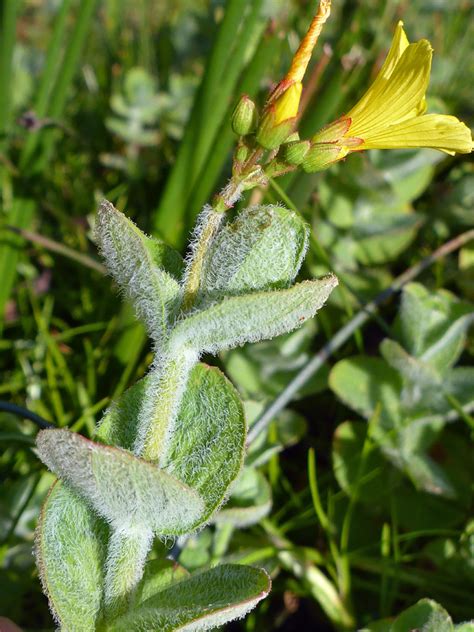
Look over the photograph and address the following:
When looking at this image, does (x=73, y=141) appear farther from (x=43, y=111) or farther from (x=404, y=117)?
(x=404, y=117)

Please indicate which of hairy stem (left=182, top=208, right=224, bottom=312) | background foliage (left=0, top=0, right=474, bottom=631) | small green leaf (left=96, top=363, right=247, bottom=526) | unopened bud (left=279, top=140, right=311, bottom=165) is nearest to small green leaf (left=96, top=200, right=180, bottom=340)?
hairy stem (left=182, top=208, right=224, bottom=312)

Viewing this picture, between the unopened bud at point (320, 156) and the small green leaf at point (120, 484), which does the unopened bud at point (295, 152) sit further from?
the small green leaf at point (120, 484)

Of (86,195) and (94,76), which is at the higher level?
(94,76)

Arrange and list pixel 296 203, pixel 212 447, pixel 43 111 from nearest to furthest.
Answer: pixel 212 447 → pixel 296 203 → pixel 43 111

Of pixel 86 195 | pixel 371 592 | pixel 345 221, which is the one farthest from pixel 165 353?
pixel 86 195

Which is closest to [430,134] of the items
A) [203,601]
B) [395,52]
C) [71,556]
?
[395,52]

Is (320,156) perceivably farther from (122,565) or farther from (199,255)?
(122,565)

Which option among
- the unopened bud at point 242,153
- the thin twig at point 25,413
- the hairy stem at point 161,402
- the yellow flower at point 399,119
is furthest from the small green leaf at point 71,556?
the yellow flower at point 399,119
